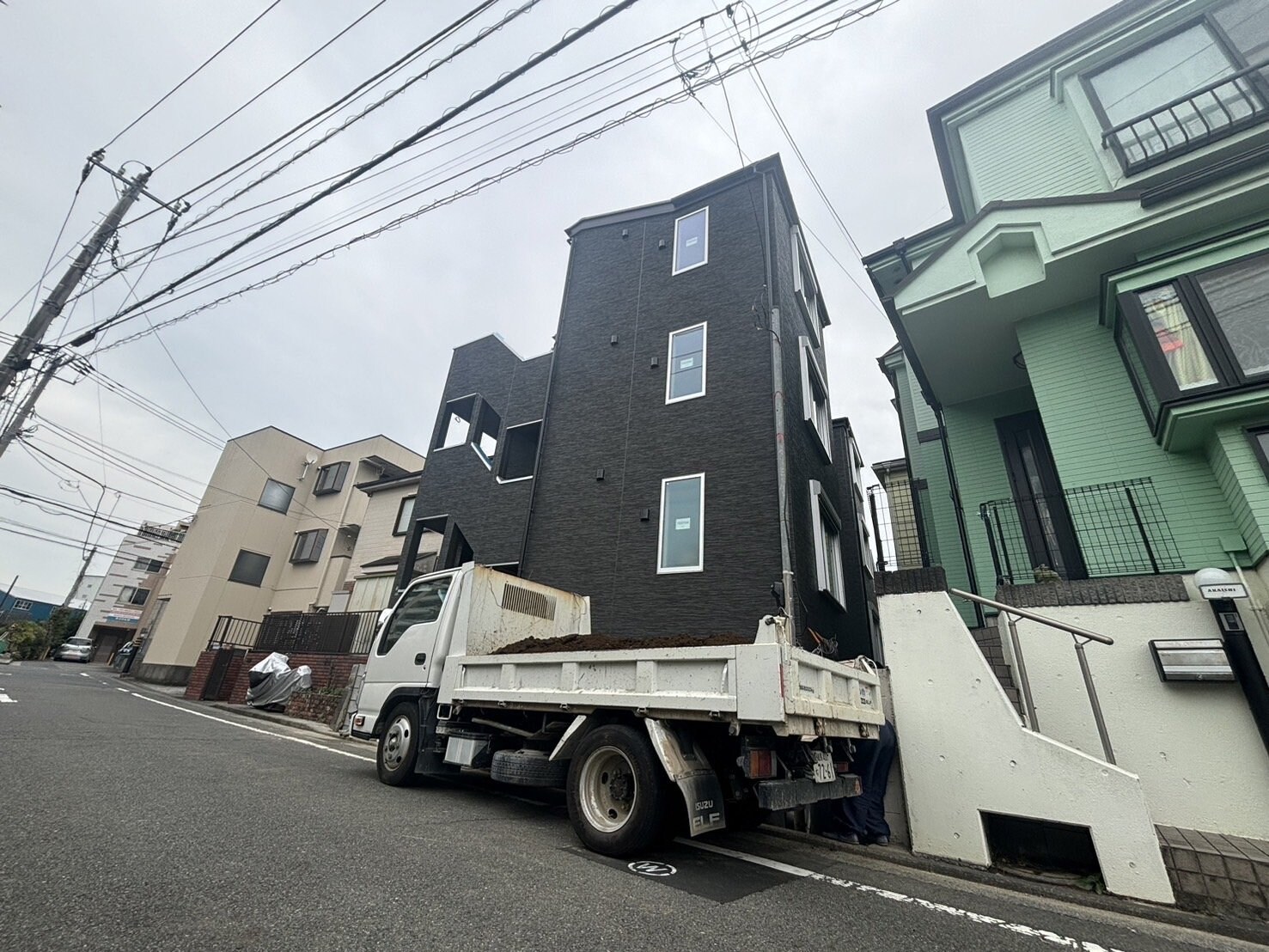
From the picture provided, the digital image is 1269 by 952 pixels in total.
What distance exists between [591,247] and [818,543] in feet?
30.2

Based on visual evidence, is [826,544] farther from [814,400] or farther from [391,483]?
[391,483]

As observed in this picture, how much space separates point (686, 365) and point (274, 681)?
12858mm

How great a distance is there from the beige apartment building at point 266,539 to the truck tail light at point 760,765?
2036 centimetres

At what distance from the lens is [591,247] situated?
1342cm

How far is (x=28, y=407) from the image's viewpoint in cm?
959

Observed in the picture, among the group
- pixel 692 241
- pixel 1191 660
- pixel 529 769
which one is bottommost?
pixel 529 769

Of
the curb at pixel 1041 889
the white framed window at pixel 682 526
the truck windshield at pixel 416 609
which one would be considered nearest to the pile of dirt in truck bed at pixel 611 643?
the truck windshield at pixel 416 609

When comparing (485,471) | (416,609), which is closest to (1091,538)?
(416,609)

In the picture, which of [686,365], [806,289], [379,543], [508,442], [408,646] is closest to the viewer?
[408,646]

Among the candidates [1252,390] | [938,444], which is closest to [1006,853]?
[1252,390]

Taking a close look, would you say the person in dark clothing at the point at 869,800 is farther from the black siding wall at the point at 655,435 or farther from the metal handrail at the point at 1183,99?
the metal handrail at the point at 1183,99

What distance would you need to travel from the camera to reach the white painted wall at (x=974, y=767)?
3678 millimetres

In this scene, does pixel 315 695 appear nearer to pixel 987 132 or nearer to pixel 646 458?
pixel 646 458

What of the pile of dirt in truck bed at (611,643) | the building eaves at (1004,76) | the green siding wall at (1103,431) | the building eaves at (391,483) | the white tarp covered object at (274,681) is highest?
the building eaves at (1004,76)
